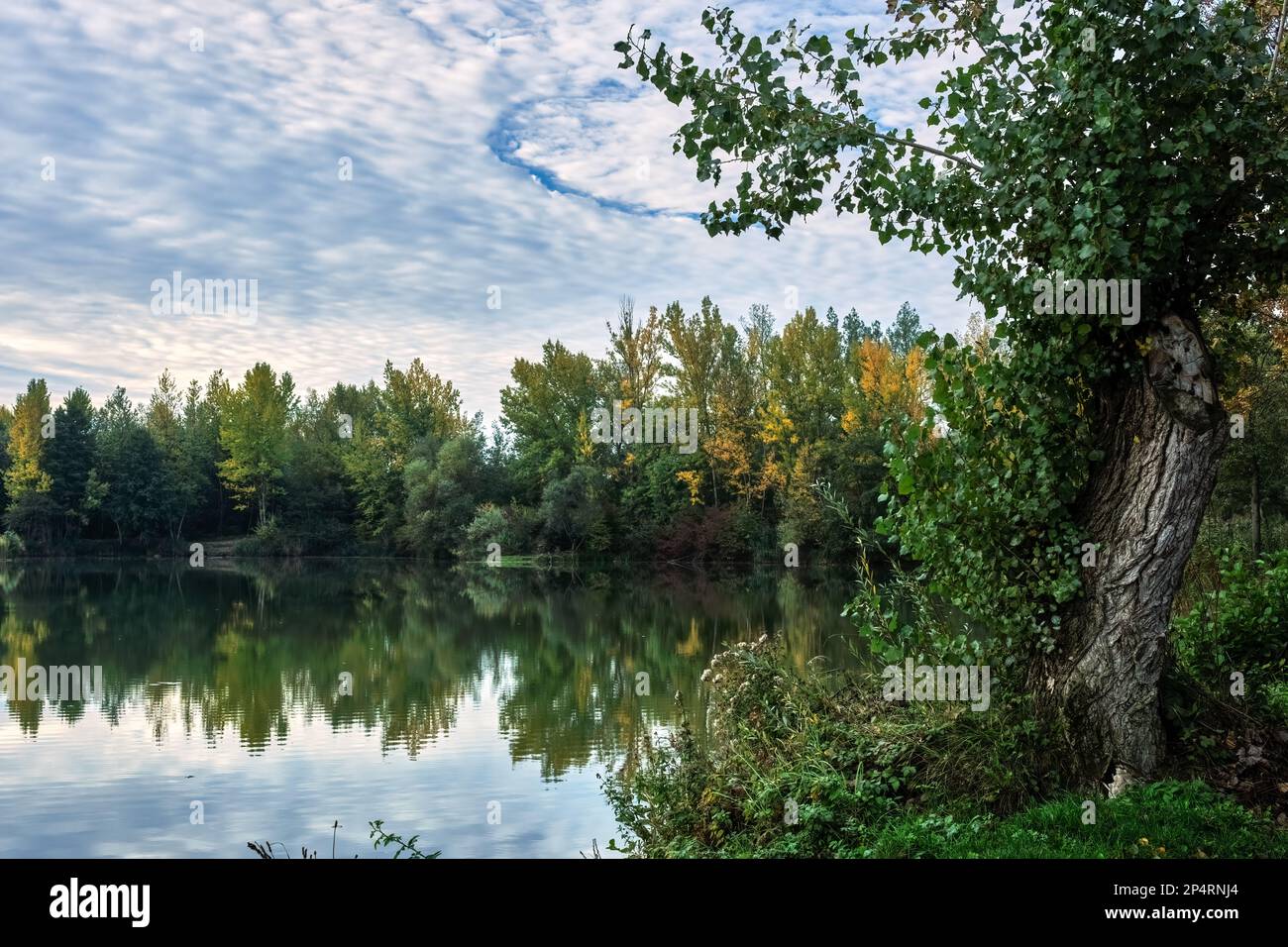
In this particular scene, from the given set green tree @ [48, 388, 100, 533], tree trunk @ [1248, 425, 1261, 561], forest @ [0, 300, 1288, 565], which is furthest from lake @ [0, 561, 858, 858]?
green tree @ [48, 388, 100, 533]

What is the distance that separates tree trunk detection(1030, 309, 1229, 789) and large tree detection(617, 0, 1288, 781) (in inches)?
0.5

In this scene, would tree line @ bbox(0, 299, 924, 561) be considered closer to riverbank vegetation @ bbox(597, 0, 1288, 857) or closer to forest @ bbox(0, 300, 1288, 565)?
forest @ bbox(0, 300, 1288, 565)

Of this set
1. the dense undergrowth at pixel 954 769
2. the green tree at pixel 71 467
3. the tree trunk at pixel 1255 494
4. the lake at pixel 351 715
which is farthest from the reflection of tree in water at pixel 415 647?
the green tree at pixel 71 467

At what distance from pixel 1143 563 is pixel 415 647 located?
16.2m

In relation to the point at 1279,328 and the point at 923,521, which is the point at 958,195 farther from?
the point at 1279,328

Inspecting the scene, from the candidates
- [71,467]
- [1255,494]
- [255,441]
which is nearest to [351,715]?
[1255,494]

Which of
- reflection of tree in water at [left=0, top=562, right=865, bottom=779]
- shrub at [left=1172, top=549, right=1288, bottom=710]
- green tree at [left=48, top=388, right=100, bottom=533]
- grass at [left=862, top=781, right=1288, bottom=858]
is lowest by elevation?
reflection of tree in water at [left=0, top=562, right=865, bottom=779]

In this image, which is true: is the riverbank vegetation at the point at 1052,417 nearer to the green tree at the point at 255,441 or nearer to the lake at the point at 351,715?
the lake at the point at 351,715

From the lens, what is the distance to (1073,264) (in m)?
5.72

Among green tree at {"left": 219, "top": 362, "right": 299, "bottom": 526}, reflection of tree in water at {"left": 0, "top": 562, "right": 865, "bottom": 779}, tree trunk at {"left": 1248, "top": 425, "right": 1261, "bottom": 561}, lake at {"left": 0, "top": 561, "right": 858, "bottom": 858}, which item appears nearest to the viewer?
lake at {"left": 0, "top": 561, "right": 858, "bottom": 858}

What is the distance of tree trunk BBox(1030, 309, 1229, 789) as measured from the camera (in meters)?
5.89

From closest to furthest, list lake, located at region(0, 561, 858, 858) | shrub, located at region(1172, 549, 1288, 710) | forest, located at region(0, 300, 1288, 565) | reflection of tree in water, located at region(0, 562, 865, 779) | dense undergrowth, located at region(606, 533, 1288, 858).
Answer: dense undergrowth, located at region(606, 533, 1288, 858) → shrub, located at region(1172, 549, 1288, 710) → lake, located at region(0, 561, 858, 858) → reflection of tree in water, located at region(0, 562, 865, 779) → forest, located at region(0, 300, 1288, 565)

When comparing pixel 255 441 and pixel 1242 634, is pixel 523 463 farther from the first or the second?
pixel 1242 634
